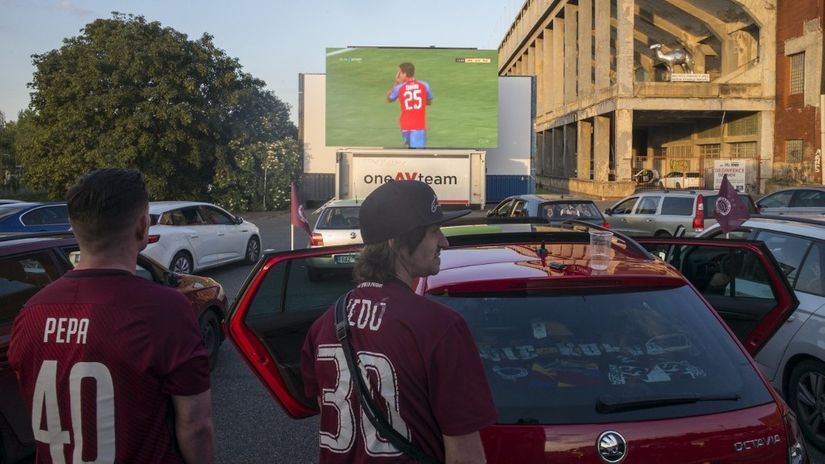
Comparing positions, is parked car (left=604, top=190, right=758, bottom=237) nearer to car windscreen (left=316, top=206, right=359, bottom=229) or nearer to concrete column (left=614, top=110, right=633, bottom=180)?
car windscreen (left=316, top=206, right=359, bottom=229)

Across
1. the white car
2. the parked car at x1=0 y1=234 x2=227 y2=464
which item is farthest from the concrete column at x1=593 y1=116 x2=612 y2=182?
the parked car at x1=0 y1=234 x2=227 y2=464

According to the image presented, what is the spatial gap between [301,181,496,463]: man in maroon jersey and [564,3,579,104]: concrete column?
4700 cm

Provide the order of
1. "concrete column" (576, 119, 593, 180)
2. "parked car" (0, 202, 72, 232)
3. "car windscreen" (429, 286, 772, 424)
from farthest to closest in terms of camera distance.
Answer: "concrete column" (576, 119, 593, 180) → "parked car" (0, 202, 72, 232) → "car windscreen" (429, 286, 772, 424)

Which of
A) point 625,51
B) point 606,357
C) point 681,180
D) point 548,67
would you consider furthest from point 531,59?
point 606,357

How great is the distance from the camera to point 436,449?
1.93 metres

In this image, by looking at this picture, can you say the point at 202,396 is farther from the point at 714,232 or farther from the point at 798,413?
the point at 714,232

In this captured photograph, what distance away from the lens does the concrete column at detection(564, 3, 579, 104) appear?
4766cm

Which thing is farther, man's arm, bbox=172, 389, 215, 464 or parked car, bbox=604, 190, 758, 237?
parked car, bbox=604, 190, 758, 237

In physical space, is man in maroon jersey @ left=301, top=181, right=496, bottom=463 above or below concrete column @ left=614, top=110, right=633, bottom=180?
below

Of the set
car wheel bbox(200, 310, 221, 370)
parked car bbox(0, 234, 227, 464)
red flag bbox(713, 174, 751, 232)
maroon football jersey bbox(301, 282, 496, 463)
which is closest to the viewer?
maroon football jersey bbox(301, 282, 496, 463)

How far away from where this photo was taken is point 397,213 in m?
2.09

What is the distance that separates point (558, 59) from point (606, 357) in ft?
171

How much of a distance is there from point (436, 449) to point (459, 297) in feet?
3.14

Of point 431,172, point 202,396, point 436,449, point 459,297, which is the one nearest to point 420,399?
point 436,449
